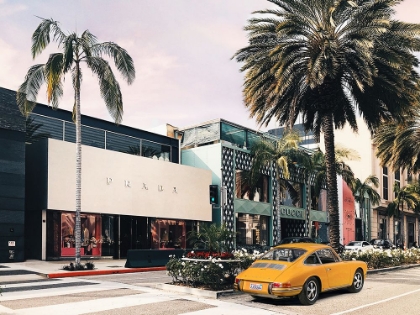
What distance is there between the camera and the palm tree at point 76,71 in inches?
888

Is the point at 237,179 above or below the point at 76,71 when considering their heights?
below

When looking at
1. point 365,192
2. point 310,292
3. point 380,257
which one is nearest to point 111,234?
point 380,257

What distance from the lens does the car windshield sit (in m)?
13.6

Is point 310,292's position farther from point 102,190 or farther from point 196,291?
point 102,190

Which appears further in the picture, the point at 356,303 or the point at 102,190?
the point at 102,190

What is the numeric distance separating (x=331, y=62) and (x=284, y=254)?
10901 millimetres

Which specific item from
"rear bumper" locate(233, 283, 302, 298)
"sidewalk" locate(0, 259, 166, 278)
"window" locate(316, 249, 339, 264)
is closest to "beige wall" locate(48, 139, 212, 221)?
"sidewalk" locate(0, 259, 166, 278)

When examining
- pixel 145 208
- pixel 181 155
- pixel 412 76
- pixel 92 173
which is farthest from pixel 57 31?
pixel 181 155

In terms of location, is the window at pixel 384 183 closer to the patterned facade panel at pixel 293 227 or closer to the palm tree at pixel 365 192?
the palm tree at pixel 365 192

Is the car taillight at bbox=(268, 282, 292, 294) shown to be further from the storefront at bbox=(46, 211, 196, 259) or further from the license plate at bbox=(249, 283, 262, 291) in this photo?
the storefront at bbox=(46, 211, 196, 259)

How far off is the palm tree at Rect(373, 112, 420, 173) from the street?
18246mm

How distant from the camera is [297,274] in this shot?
1284 cm

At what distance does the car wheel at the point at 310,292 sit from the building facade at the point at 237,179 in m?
22.6

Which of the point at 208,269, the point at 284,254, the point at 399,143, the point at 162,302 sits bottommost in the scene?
the point at 162,302
